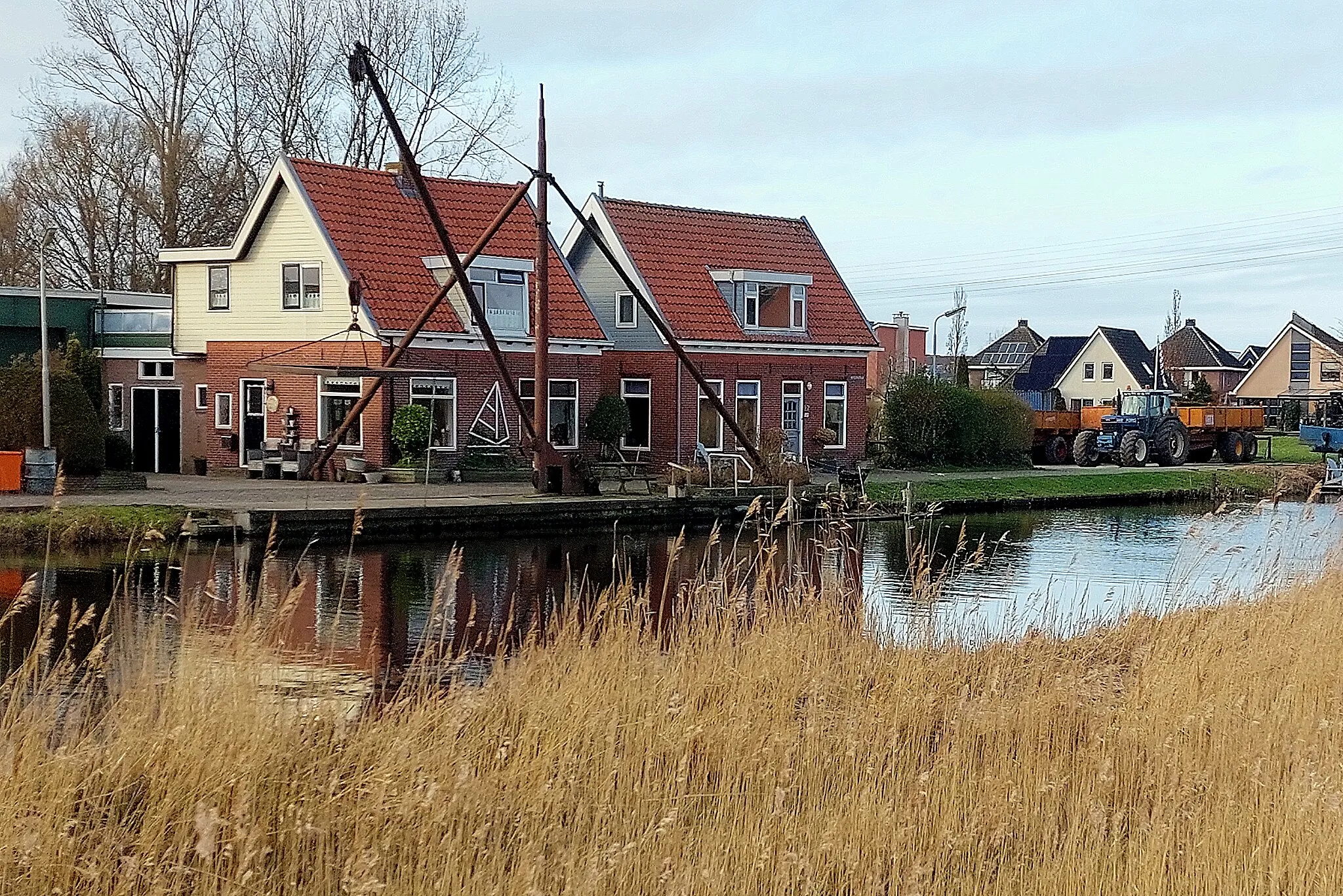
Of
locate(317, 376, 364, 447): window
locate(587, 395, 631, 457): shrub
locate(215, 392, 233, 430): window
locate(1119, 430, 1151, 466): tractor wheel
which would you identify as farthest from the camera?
locate(1119, 430, 1151, 466): tractor wheel

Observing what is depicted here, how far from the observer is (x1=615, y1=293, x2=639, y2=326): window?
3609cm

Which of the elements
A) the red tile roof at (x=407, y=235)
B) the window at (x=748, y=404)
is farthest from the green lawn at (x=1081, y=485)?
the red tile roof at (x=407, y=235)

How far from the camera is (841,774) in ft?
21.2

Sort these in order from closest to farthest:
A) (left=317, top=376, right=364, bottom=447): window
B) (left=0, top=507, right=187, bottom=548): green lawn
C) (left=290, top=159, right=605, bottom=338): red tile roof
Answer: (left=0, top=507, right=187, bottom=548): green lawn, (left=317, top=376, right=364, bottom=447): window, (left=290, top=159, right=605, bottom=338): red tile roof

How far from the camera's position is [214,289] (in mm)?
→ 32500

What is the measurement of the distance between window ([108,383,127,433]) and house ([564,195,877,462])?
34.7 ft

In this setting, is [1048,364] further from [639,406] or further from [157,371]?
[157,371]

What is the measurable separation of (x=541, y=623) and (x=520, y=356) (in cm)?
1851

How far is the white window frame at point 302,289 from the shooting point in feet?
101

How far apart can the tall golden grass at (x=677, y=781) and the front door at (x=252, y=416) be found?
24200 millimetres

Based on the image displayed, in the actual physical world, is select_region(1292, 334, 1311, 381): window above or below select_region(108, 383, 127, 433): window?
above

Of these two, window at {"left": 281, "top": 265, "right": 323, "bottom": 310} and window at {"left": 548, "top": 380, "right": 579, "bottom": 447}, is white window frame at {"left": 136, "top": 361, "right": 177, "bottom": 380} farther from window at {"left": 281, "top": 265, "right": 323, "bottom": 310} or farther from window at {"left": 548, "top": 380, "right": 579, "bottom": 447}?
window at {"left": 548, "top": 380, "right": 579, "bottom": 447}

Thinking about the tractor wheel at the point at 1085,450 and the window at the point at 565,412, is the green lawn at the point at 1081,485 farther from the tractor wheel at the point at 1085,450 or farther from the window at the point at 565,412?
the window at the point at 565,412

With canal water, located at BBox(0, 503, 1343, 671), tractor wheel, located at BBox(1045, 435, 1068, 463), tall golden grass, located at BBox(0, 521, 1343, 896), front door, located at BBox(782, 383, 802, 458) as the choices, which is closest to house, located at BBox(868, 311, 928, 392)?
tractor wheel, located at BBox(1045, 435, 1068, 463)
